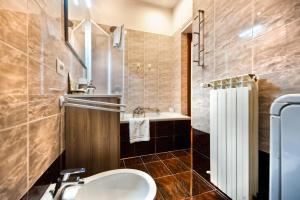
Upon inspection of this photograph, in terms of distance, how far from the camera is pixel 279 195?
704 millimetres

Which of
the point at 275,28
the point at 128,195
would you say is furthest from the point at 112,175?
the point at 275,28

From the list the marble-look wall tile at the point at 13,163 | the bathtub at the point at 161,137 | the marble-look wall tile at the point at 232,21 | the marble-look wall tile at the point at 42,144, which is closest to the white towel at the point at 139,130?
the bathtub at the point at 161,137

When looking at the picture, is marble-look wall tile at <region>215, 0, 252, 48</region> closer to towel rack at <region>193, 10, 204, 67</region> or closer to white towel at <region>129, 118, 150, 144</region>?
towel rack at <region>193, 10, 204, 67</region>

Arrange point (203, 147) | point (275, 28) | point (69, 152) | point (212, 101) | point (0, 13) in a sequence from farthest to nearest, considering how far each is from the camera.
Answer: point (203, 147)
point (212, 101)
point (69, 152)
point (275, 28)
point (0, 13)

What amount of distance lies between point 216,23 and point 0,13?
67.3 inches

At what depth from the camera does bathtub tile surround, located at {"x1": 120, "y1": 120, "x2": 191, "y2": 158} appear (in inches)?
101

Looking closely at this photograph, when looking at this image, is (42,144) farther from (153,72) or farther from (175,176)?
(153,72)

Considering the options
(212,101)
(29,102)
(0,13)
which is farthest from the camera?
(212,101)

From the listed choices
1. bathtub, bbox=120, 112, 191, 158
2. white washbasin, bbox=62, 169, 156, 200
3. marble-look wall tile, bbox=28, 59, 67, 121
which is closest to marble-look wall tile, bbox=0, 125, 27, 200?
marble-look wall tile, bbox=28, 59, 67, 121

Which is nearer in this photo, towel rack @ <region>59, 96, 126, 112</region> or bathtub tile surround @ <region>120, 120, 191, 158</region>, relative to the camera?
towel rack @ <region>59, 96, 126, 112</region>

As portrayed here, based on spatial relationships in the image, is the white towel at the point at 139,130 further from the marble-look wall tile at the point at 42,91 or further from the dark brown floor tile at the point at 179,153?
the marble-look wall tile at the point at 42,91

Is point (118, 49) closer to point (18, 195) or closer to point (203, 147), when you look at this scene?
point (203, 147)

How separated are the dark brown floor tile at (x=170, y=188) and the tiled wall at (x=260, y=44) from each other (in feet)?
3.06

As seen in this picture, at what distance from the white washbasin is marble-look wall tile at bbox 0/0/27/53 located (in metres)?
0.95
